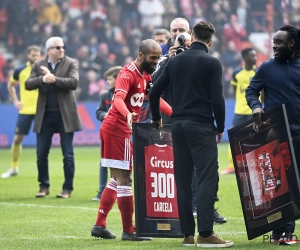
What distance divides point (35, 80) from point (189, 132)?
535 centimetres

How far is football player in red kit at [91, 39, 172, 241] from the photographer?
8.03 m

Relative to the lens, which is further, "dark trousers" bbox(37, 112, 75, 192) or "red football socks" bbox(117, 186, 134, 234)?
"dark trousers" bbox(37, 112, 75, 192)

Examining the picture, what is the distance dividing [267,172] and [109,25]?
2178 centimetres

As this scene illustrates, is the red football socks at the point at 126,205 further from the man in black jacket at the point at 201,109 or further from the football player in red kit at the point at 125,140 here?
the man in black jacket at the point at 201,109

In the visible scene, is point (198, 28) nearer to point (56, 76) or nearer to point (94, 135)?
point (56, 76)

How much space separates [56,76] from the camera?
12.5 metres

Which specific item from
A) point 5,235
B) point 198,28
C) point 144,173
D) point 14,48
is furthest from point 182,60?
point 14,48

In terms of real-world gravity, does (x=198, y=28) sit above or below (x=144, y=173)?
above

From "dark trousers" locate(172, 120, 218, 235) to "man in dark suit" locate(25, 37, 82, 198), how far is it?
4944 mm

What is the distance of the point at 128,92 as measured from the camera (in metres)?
8.13

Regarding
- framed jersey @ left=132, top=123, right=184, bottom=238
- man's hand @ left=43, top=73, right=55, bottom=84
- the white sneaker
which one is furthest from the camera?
the white sneaker

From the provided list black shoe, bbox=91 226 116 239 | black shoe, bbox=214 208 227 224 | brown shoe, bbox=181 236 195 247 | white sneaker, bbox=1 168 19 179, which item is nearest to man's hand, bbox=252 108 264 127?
brown shoe, bbox=181 236 195 247

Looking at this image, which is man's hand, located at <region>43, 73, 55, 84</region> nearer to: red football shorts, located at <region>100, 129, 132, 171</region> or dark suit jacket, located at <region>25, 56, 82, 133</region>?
dark suit jacket, located at <region>25, 56, 82, 133</region>

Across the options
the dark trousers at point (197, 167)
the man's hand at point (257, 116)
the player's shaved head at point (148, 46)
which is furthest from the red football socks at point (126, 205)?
the man's hand at point (257, 116)
